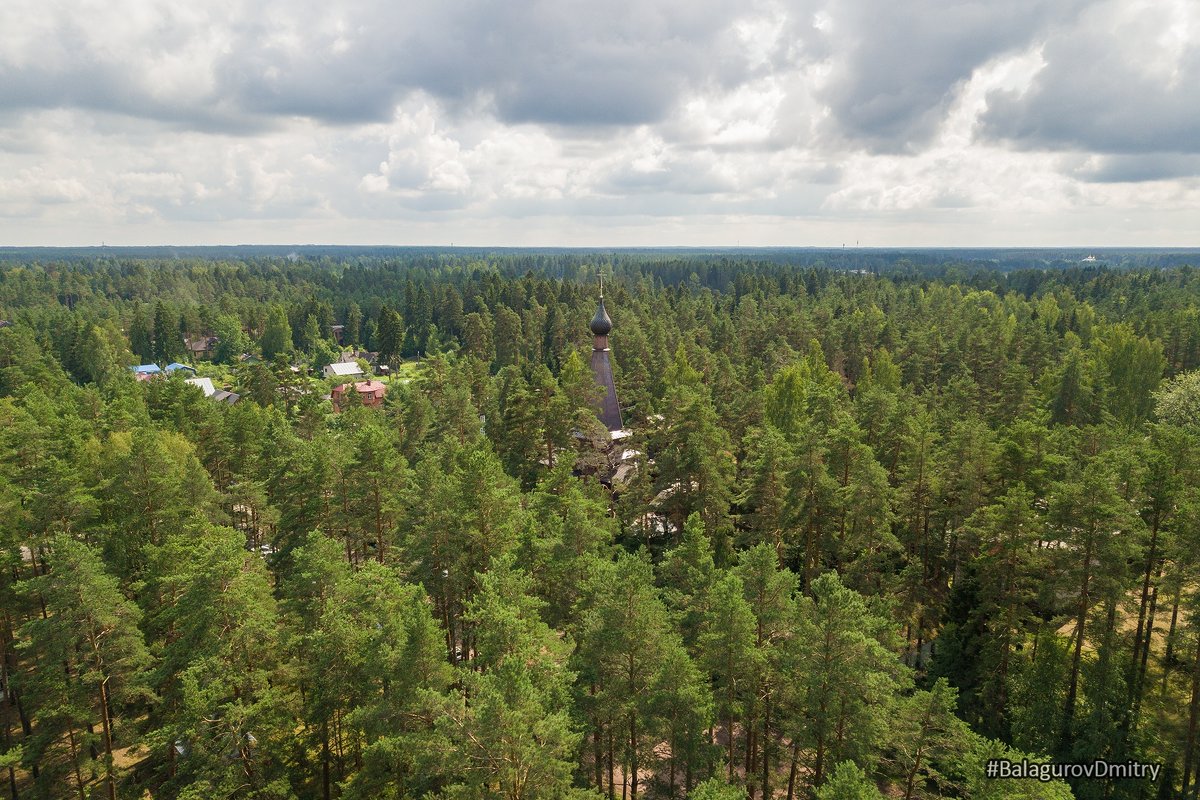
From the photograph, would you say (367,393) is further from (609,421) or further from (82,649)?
(82,649)

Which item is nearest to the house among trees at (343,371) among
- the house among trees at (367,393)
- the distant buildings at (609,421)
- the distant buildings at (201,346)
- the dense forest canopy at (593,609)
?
the house among trees at (367,393)

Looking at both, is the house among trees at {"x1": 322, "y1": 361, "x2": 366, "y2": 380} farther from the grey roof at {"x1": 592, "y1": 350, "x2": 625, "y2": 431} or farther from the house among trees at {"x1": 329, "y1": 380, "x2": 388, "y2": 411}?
the grey roof at {"x1": 592, "y1": 350, "x2": 625, "y2": 431}

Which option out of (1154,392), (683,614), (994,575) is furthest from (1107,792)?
(1154,392)

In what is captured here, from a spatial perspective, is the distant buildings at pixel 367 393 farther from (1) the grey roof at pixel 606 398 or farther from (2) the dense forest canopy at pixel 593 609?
(1) the grey roof at pixel 606 398

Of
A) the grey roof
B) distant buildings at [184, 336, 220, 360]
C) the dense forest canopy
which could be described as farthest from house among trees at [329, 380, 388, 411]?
distant buildings at [184, 336, 220, 360]

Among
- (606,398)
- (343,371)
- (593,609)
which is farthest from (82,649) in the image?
(343,371)

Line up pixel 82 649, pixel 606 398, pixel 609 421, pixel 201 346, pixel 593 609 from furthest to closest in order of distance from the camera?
pixel 201 346
pixel 609 421
pixel 606 398
pixel 82 649
pixel 593 609

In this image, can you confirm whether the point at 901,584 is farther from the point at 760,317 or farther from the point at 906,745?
the point at 760,317

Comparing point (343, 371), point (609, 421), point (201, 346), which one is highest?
point (609, 421)
